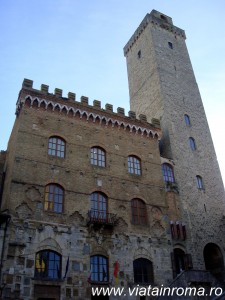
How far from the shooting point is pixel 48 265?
18297 millimetres

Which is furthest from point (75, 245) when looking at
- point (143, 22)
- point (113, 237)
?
point (143, 22)

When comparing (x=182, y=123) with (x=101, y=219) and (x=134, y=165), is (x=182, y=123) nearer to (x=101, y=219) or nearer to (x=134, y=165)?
(x=134, y=165)

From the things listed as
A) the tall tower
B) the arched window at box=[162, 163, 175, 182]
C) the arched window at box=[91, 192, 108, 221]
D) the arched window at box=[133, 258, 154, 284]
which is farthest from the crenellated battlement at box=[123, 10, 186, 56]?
the arched window at box=[133, 258, 154, 284]

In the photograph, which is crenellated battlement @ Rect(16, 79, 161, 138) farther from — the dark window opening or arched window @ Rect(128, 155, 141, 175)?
the dark window opening

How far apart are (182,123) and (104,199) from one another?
1146cm

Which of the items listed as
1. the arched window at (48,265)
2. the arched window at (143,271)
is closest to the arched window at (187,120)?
the arched window at (143,271)

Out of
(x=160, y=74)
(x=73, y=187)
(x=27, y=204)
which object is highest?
(x=160, y=74)

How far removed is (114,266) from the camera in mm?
20016

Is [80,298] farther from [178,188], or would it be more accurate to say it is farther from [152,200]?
[178,188]

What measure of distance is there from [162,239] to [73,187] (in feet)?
23.5

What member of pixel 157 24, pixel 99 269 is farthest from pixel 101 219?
pixel 157 24

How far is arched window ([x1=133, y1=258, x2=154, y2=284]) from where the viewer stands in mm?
20641

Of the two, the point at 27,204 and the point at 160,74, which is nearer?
the point at 27,204

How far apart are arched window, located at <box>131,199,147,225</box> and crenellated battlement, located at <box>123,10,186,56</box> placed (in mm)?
21638
